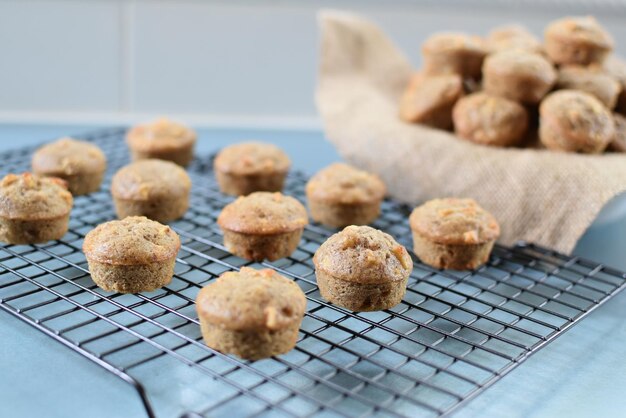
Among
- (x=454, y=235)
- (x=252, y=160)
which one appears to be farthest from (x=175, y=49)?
(x=454, y=235)

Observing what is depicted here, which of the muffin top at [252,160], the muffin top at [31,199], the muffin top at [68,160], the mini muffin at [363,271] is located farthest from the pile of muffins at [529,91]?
the muffin top at [31,199]

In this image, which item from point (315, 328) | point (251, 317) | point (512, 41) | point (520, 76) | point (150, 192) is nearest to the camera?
point (251, 317)

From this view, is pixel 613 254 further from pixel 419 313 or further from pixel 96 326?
pixel 96 326

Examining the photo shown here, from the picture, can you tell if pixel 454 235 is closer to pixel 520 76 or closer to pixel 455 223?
pixel 455 223

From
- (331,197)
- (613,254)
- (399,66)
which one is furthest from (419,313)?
(399,66)

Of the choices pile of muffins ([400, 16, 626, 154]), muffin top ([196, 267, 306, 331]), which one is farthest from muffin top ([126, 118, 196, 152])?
muffin top ([196, 267, 306, 331])
